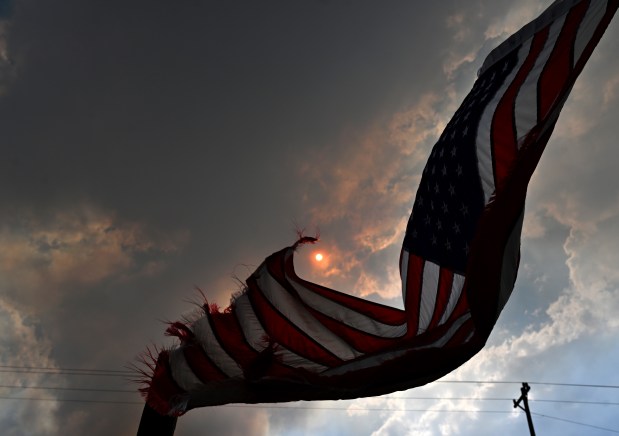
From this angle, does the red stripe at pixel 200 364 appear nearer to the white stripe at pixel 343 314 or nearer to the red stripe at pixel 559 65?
the white stripe at pixel 343 314

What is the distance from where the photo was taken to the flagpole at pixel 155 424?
14.9ft

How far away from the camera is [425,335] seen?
4.37m

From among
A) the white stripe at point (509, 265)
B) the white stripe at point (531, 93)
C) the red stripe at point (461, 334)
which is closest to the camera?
the white stripe at point (509, 265)

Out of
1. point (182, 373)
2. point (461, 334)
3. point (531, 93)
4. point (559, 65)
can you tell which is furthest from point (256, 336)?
point (559, 65)

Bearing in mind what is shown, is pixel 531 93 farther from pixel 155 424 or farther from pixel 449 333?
pixel 155 424

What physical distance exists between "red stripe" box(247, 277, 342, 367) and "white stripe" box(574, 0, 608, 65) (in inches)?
151

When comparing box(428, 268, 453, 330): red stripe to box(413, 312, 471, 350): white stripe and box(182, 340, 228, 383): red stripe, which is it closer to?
box(413, 312, 471, 350): white stripe

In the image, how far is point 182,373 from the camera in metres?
5.08

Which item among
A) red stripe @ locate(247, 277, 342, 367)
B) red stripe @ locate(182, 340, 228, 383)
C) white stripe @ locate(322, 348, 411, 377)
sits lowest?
white stripe @ locate(322, 348, 411, 377)

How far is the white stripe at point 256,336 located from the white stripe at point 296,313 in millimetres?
295

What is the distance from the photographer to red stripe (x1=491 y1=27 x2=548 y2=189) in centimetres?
442

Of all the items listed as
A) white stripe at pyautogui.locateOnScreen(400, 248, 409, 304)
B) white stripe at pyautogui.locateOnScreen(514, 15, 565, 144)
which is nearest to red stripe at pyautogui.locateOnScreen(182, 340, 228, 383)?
white stripe at pyautogui.locateOnScreen(400, 248, 409, 304)

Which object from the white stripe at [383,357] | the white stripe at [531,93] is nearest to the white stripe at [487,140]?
the white stripe at [531,93]

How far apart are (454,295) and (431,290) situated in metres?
0.57
